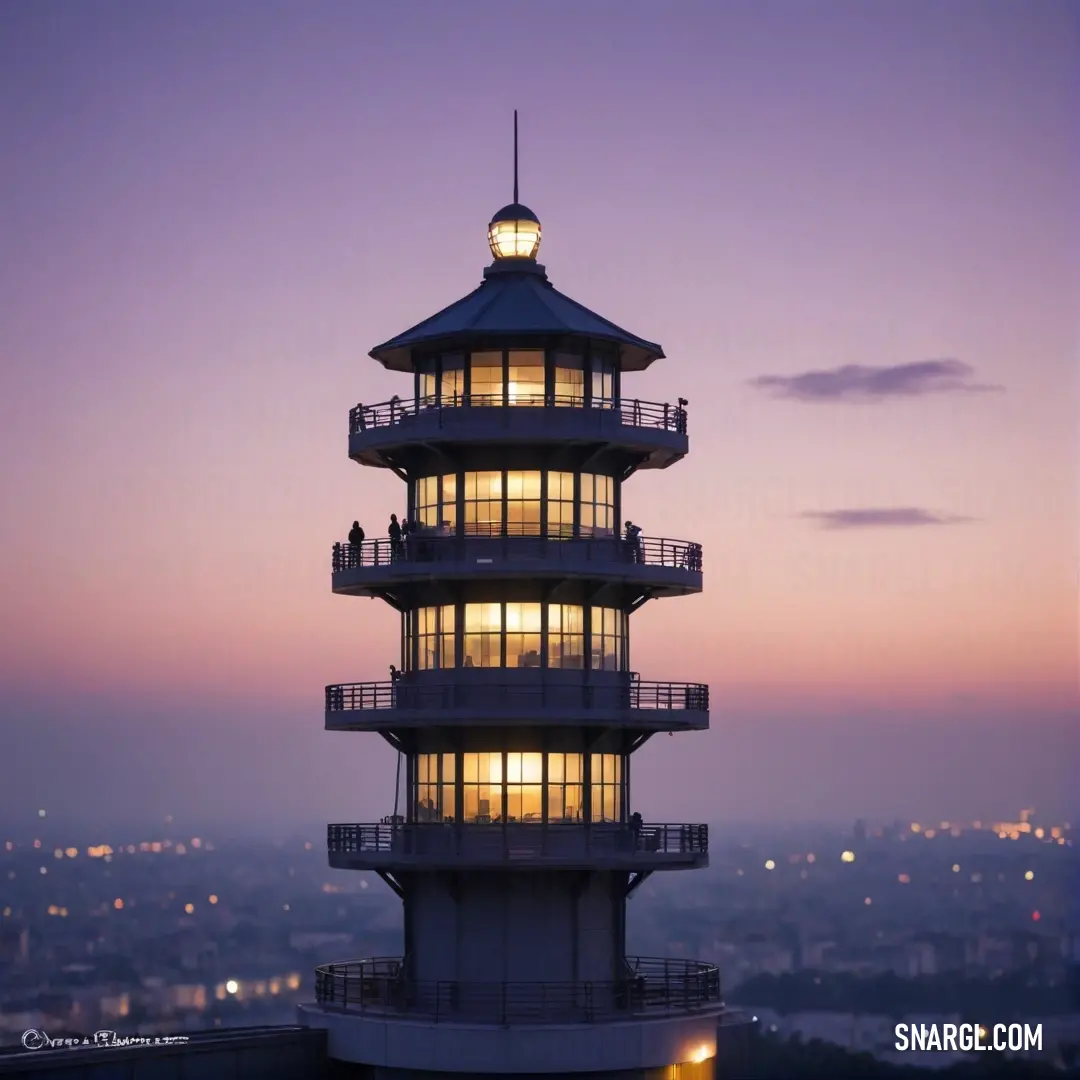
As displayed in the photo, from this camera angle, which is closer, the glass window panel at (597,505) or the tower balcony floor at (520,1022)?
the tower balcony floor at (520,1022)

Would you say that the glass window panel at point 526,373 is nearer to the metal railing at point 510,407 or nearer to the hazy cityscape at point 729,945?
the metal railing at point 510,407

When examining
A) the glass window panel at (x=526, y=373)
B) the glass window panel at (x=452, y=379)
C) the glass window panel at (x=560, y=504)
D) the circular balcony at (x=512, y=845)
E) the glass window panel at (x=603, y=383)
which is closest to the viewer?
the circular balcony at (x=512, y=845)

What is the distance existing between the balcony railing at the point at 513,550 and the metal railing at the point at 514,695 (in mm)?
3338

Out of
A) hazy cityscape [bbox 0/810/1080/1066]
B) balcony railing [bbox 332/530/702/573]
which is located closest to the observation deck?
balcony railing [bbox 332/530/702/573]

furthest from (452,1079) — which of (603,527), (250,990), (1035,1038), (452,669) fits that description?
(250,990)

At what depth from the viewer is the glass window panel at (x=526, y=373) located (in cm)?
7319

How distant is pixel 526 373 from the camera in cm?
7331

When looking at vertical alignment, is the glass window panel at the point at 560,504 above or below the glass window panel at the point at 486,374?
below

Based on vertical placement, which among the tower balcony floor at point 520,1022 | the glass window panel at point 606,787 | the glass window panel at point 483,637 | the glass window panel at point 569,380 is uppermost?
the glass window panel at point 569,380

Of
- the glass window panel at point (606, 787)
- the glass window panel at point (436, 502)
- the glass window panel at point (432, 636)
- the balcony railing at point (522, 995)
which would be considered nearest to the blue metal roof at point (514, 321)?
the glass window panel at point (436, 502)

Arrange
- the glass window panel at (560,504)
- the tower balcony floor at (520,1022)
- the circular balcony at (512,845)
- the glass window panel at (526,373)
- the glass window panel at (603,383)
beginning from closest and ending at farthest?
1. the tower balcony floor at (520,1022)
2. the circular balcony at (512,845)
3. the glass window panel at (560,504)
4. the glass window panel at (526,373)
5. the glass window panel at (603,383)

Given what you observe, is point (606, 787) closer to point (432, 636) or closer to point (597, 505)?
point (432, 636)

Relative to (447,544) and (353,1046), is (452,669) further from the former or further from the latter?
(353,1046)

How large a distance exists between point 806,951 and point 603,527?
283 feet
